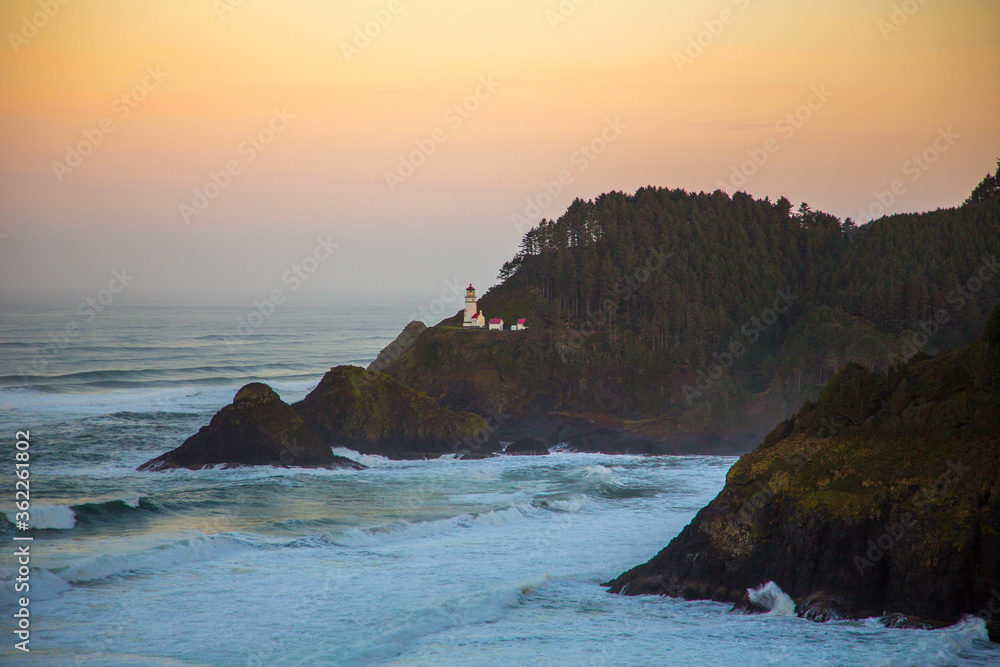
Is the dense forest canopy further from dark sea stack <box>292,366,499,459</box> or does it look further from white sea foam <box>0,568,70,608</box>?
white sea foam <box>0,568,70,608</box>

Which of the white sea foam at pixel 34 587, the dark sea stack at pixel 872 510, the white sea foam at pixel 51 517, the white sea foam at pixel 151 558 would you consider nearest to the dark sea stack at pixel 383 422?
the white sea foam at pixel 51 517

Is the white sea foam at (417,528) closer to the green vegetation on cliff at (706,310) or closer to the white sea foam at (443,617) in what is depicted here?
the white sea foam at (443,617)

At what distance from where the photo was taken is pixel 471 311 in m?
76.4

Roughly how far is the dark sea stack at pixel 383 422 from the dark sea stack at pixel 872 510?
91.5 ft

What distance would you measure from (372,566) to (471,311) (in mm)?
50203

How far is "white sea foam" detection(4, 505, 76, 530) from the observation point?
32.0 meters

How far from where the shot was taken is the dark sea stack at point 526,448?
52.1m

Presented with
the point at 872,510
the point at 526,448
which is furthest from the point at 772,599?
the point at 526,448

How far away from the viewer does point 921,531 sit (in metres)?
19.9

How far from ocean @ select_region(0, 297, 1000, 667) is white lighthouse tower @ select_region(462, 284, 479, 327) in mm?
25040

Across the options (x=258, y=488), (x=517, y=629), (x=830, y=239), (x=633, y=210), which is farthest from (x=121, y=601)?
(x=830, y=239)

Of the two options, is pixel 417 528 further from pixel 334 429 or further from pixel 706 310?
pixel 706 310

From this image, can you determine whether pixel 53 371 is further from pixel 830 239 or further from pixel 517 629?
pixel 830 239
